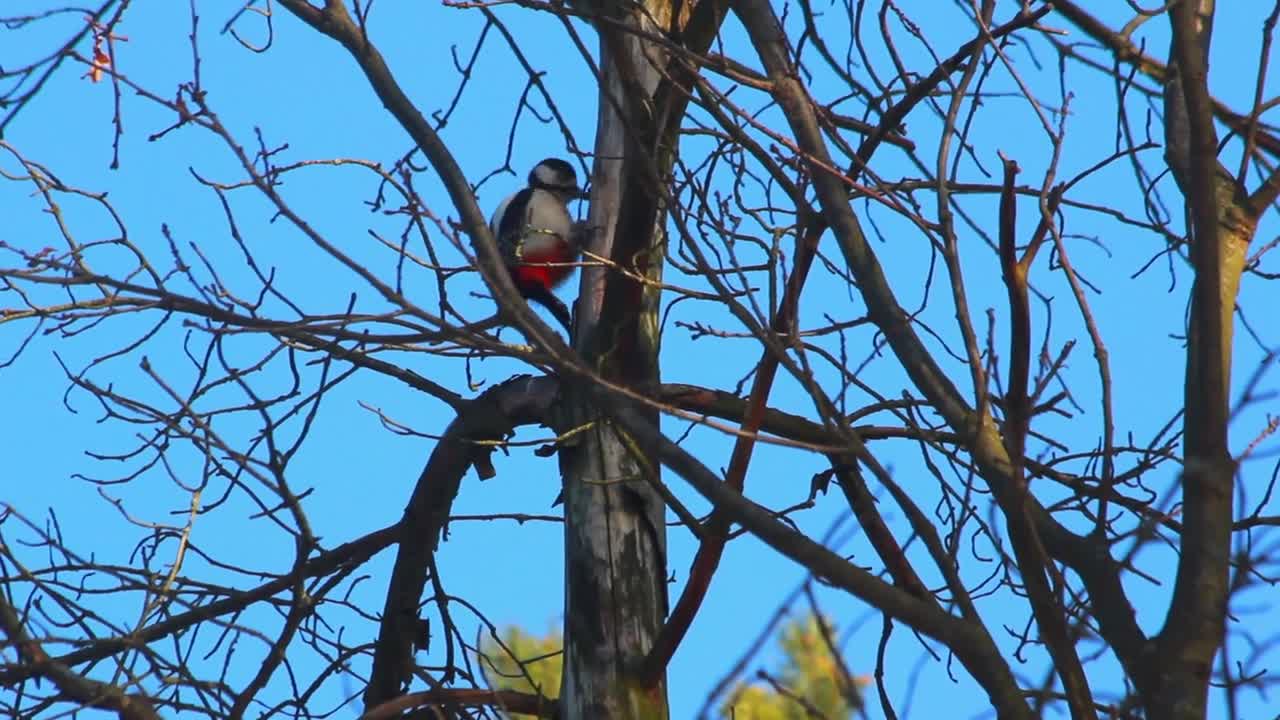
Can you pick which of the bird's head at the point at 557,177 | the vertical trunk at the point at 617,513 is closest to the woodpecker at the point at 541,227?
the bird's head at the point at 557,177

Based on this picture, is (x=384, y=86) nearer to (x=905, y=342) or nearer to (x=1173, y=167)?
(x=905, y=342)

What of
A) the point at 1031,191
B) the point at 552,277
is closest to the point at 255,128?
the point at 1031,191

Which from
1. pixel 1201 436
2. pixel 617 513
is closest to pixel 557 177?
pixel 617 513

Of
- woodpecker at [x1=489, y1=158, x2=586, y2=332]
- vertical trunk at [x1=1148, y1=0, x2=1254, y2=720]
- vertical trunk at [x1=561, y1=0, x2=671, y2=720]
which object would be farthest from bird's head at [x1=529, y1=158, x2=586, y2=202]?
vertical trunk at [x1=1148, y1=0, x2=1254, y2=720]

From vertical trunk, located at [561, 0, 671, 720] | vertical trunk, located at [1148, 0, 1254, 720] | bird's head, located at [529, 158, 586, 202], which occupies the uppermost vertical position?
bird's head, located at [529, 158, 586, 202]

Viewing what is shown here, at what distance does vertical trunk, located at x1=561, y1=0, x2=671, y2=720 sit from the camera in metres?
3.60

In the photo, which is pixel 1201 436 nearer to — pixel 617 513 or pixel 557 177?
pixel 617 513

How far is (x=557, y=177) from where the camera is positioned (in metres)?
7.73

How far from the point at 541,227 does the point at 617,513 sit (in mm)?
3353

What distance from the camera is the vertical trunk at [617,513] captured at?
11.8ft

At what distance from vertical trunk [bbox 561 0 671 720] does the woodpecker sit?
203cm

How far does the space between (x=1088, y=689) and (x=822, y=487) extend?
142 cm

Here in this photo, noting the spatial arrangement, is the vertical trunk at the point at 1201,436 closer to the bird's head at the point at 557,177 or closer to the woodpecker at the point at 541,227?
the woodpecker at the point at 541,227

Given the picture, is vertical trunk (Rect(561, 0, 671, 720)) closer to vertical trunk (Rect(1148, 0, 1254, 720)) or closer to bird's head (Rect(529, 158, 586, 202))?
vertical trunk (Rect(1148, 0, 1254, 720))
